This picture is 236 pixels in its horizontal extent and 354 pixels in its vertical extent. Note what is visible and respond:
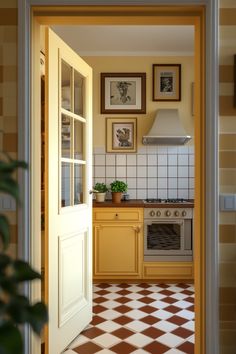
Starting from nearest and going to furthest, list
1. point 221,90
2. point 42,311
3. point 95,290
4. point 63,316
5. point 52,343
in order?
point 42,311
point 221,90
point 52,343
point 63,316
point 95,290

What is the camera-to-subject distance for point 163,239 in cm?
383

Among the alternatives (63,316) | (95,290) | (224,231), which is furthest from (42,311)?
(95,290)

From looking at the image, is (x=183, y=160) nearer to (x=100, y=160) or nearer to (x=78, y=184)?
(x=100, y=160)

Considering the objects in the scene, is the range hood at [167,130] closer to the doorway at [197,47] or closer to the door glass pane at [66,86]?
the door glass pane at [66,86]

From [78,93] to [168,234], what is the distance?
77.7 inches

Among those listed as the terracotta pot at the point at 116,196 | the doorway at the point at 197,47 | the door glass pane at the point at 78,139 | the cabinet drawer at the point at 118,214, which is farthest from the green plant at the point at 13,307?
the terracotta pot at the point at 116,196

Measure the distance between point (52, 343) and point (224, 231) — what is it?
126cm

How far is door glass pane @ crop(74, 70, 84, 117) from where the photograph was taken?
8.37 ft

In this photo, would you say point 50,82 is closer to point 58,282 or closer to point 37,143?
point 37,143

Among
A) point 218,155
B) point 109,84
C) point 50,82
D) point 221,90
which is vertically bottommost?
point 218,155

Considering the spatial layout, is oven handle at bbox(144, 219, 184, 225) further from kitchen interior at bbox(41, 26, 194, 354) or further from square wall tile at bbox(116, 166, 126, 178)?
square wall tile at bbox(116, 166, 126, 178)

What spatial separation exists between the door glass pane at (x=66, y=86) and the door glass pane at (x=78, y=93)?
115 millimetres

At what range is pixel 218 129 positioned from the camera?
69.9 inches

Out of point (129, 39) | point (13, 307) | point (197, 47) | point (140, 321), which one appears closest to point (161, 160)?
point (129, 39)
